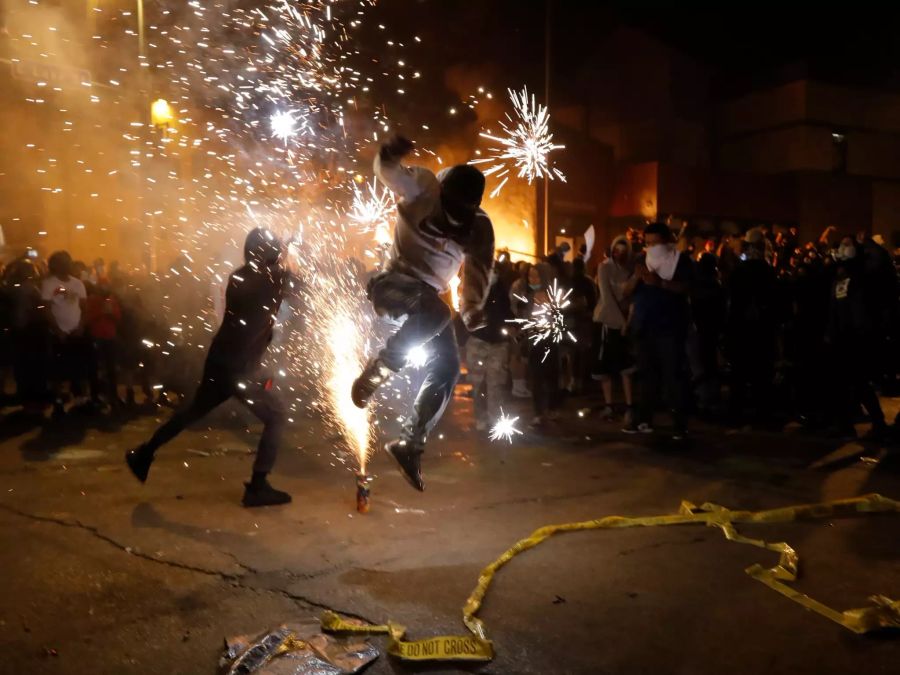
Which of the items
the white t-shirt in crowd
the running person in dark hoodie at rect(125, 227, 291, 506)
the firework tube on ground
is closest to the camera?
the firework tube on ground

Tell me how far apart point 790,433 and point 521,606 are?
569 centimetres

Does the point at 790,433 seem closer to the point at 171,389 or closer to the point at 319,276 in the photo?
the point at 319,276

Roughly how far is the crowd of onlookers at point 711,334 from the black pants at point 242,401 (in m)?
2.57

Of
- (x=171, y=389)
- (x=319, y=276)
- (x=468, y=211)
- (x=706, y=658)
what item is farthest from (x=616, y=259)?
(x=706, y=658)

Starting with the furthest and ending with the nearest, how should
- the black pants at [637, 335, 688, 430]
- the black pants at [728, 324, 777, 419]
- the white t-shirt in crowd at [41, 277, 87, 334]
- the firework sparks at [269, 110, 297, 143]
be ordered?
1. the white t-shirt in crowd at [41, 277, 87, 334]
2. the black pants at [728, 324, 777, 419]
3. the black pants at [637, 335, 688, 430]
4. the firework sparks at [269, 110, 297, 143]

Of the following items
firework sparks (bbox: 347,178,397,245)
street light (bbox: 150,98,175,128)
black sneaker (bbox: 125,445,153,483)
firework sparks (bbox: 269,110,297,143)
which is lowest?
black sneaker (bbox: 125,445,153,483)

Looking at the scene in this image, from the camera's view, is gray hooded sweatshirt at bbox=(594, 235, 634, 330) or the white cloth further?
gray hooded sweatshirt at bbox=(594, 235, 634, 330)

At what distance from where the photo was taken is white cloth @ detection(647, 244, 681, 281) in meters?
8.38

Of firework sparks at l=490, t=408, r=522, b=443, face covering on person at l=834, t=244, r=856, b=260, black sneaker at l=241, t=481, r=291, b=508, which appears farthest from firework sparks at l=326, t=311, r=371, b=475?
face covering on person at l=834, t=244, r=856, b=260

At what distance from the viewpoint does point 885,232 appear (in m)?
30.6

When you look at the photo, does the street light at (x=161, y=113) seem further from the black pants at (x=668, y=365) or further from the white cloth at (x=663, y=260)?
the black pants at (x=668, y=365)

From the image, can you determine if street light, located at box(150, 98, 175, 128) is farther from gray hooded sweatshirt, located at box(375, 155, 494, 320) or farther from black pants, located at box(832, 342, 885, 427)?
black pants, located at box(832, 342, 885, 427)

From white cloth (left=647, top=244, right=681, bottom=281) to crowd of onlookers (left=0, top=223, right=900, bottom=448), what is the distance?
0.01m

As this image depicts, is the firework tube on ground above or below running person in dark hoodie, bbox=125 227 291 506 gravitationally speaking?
below
